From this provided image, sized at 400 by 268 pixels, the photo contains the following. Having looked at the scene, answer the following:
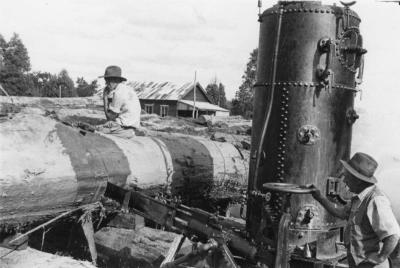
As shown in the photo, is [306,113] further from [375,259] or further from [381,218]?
[375,259]

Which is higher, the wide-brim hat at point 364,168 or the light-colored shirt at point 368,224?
the wide-brim hat at point 364,168

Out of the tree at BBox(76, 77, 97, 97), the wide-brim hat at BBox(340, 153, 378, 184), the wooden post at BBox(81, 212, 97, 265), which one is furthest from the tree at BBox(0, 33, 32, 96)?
the wide-brim hat at BBox(340, 153, 378, 184)

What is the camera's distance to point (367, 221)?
405cm

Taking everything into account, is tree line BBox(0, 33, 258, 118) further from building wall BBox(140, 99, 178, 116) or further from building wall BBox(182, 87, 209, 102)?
building wall BBox(140, 99, 178, 116)

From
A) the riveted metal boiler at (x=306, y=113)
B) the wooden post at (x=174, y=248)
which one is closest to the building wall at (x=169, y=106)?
the riveted metal boiler at (x=306, y=113)

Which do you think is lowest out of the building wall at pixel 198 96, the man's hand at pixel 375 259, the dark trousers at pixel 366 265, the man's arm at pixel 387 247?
the dark trousers at pixel 366 265

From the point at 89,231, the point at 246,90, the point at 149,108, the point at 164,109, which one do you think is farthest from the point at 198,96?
the point at 89,231

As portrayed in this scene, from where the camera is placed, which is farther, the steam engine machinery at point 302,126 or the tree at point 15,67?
the tree at point 15,67

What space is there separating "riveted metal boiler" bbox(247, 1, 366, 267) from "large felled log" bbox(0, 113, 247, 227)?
81.2 inches

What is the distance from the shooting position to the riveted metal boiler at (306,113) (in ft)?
19.1

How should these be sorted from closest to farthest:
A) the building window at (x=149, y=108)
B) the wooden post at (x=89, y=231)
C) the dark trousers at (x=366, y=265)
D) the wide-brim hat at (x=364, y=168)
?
the dark trousers at (x=366, y=265) → the wide-brim hat at (x=364, y=168) → the wooden post at (x=89, y=231) → the building window at (x=149, y=108)

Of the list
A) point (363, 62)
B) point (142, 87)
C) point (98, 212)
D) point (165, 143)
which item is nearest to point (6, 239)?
point (98, 212)

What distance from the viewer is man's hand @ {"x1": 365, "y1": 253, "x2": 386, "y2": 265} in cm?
387

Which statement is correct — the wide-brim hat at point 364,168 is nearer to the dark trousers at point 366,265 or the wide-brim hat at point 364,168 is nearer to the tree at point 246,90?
the dark trousers at point 366,265
